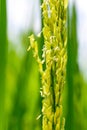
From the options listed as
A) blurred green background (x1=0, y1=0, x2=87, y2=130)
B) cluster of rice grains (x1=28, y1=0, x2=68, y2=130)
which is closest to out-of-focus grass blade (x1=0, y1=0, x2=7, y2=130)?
blurred green background (x1=0, y1=0, x2=87, y2=130)

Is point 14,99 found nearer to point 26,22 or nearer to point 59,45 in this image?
point 26,22

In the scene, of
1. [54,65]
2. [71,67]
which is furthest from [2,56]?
[54,65]

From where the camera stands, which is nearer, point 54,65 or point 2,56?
point 54,65

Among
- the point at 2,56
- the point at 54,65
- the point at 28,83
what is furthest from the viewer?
the point at 28,83

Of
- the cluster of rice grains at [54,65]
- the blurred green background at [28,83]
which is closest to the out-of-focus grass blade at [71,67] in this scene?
the blurred green background at [28,83]

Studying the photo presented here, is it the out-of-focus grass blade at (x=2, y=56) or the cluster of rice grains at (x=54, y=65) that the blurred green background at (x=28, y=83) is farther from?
the cluster of rice grains at (x=54, y=65)

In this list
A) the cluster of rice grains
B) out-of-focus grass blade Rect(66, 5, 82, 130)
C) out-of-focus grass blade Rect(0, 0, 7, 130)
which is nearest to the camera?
the cluster of rice grains

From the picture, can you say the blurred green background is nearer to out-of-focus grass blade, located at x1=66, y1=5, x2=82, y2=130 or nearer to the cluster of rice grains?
out-of-focus grass blade, located at x1=66, y1=5, x2=82, y2=130

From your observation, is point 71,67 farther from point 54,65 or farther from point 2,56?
point 54,65
